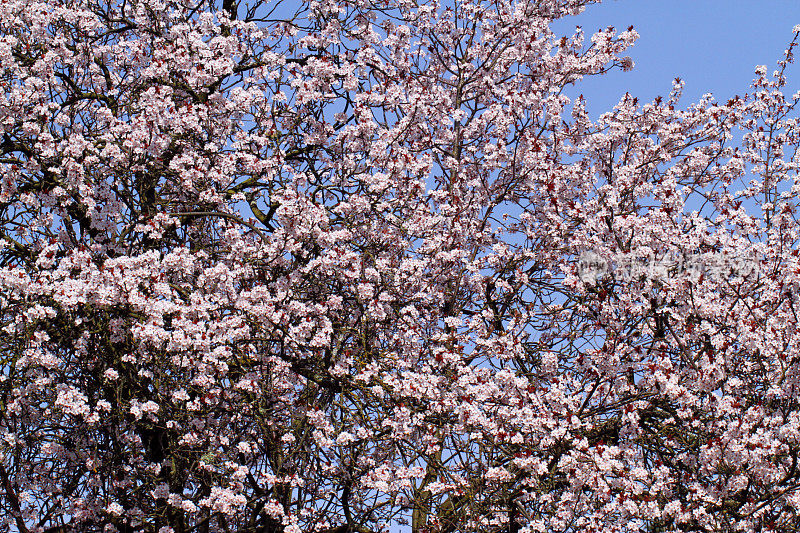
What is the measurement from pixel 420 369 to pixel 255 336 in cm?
227

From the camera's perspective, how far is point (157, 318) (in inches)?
378

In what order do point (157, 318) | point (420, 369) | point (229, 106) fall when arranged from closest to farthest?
1. point (157, 318)
2. point (420, 369)
3. point (229, 106)

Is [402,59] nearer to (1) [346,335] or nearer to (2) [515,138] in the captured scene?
(2) [515,138]

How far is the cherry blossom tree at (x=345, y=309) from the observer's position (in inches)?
385

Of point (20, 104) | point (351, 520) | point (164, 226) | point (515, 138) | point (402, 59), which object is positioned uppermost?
point (402, 59)

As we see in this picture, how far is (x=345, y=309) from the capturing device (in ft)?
38.1

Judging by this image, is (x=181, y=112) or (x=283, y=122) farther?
(x=283, y=122)

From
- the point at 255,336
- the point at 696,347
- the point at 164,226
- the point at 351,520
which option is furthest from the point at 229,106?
the point at 696,347

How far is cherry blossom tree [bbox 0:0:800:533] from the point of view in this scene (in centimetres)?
977

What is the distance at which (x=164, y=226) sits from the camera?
10.9 m

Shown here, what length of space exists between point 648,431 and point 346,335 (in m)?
4.32

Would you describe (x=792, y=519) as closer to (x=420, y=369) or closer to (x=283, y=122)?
(x=420, y=369)

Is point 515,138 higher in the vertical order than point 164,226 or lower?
higher

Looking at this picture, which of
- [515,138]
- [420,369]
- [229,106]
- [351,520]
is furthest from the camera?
[515,138]
